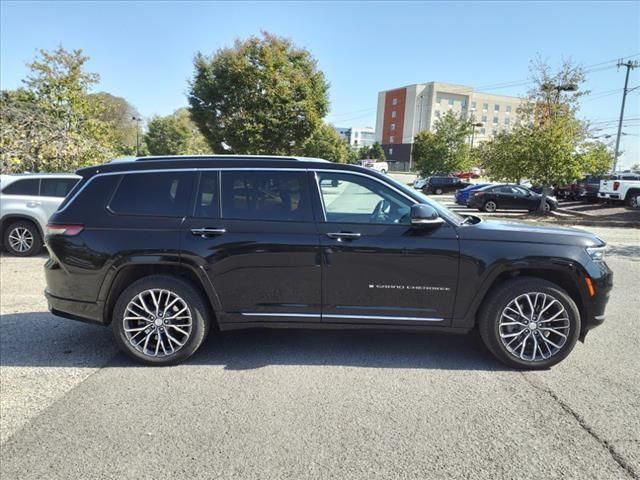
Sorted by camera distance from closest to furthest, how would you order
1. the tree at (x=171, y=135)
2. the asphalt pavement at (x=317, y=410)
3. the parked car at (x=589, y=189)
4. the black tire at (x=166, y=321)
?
1. the asphalt pavement at (x=317, y=410)
2. the black tire at (x=166, y=321)
3. the parked car at (x=589, y=189)
4. the tree at (x=171, y=135)

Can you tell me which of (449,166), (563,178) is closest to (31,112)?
(563,178)

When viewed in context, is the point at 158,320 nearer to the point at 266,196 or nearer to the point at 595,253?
the point at 266,196

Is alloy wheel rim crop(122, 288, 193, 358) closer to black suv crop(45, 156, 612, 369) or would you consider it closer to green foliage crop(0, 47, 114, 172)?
black suv crop(45, 156, 612, 369)

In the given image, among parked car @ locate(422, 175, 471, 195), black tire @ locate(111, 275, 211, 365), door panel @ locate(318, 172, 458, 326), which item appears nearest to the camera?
door panel @ locate(318, 172, 458, 326)

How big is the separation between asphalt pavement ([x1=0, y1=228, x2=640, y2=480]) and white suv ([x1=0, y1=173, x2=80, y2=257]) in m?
5.09

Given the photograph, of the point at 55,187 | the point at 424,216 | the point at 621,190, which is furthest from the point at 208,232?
the point at 621,190

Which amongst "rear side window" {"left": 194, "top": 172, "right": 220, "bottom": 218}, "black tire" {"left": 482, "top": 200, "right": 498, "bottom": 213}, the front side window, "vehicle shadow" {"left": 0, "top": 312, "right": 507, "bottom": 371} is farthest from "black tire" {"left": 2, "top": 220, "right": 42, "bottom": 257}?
"black tire" {"left": 482, "top": 200, "right": 498, "bottom": 213}

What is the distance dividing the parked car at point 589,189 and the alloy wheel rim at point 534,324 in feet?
81.5

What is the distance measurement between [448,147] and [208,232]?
142 ft

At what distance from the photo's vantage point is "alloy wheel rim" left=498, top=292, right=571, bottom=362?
3.92m

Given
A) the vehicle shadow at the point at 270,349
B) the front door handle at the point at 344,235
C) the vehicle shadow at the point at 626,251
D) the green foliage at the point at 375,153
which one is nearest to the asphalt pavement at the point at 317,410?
the vehicle shadow at the point at 270,349

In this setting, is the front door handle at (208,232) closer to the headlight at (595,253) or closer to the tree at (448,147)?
the headlight at (595,253)

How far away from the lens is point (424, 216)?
3.76 meters

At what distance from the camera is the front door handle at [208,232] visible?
3.96 meters
